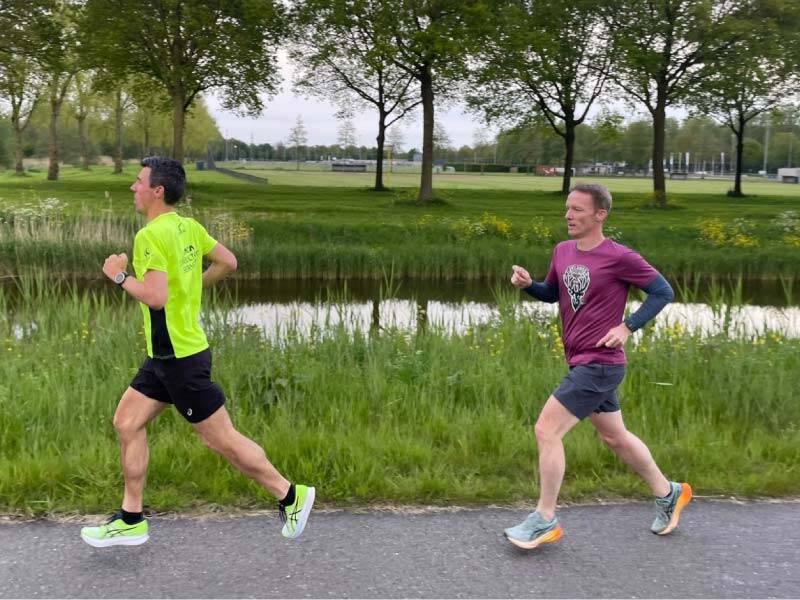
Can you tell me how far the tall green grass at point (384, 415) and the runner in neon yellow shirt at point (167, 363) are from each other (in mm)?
404

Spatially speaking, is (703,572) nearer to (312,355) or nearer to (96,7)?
(312,355)

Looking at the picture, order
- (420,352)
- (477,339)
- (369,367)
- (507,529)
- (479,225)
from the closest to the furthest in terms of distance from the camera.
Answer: (507,529) < (369,367) < (420,352) < (477,339) < (479,225)

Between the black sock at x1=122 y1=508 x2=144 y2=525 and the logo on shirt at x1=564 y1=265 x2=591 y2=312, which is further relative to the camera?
the logo on shirt at x1=564 y1=265 x2=591 y2=312

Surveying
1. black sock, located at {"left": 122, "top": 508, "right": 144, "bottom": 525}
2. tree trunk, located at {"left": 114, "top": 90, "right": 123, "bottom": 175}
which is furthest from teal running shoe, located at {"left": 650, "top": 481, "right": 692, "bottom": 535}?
tree trunk, located at {"left": 114, "top": 90, "right": 123, "bottom": 175}

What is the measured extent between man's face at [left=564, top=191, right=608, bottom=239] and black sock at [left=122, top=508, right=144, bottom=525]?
2.43 metres

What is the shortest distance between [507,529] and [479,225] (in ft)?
57.0

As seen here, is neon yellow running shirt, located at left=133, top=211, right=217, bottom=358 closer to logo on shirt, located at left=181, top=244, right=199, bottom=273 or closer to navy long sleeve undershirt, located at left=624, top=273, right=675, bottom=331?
logo on shirt, located at left=181, top=244, right=199, bottom=273

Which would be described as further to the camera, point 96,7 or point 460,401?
point 96,7

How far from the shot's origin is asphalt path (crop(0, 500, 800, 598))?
302cm

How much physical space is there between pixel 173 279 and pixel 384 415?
7.29 feet

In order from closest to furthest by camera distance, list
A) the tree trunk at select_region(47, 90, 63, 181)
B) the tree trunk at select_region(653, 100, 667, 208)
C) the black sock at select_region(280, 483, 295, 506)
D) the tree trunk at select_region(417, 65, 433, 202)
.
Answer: the black sock at select_region(280, 483, 295, 506)
the tree trunk at select_region(417, 65, 433, 202)
the tree trunk at select_region(653, 100, 667, 208)
the tree trunk at select_region(47, 90, 63, 181)

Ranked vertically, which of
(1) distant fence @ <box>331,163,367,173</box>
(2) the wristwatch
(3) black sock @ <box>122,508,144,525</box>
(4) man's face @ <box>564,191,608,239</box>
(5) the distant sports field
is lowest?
(3) black sock @ <box>122,508,144,525</box>

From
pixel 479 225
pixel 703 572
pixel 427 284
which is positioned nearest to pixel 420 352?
pixel 703 572

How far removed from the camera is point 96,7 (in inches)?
1078
